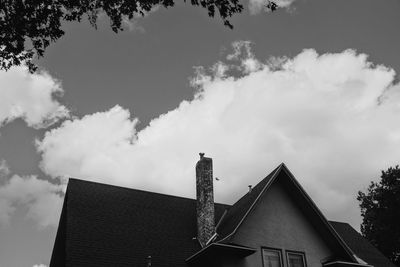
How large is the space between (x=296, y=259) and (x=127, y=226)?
23.0 ft

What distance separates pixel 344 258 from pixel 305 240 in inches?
69.6

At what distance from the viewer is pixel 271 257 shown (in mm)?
17656

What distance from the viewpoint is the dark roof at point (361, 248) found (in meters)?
22.8

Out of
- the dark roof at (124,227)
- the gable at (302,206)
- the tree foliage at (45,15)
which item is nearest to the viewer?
the tree foliage at (45,15)

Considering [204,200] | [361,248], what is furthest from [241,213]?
[361,248]

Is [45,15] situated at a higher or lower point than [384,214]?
lower

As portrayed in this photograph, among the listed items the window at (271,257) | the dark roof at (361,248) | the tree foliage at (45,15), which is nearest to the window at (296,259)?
the window at (271,257)

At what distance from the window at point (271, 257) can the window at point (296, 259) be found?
1.39ft

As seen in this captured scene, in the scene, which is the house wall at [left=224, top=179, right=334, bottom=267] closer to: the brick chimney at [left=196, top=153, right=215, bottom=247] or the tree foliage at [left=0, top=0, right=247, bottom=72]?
the brick chimney at [left=196, top=153, right=215, bottom=247]

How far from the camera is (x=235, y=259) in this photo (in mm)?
16781

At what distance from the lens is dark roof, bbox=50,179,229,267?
1658cm

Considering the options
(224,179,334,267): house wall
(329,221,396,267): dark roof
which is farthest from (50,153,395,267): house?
(329,221,396,267): dark roof

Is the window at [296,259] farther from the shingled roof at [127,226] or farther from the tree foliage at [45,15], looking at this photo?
the tree foliage at [45,15]

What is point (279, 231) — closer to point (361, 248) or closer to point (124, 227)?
point (124, 227)
